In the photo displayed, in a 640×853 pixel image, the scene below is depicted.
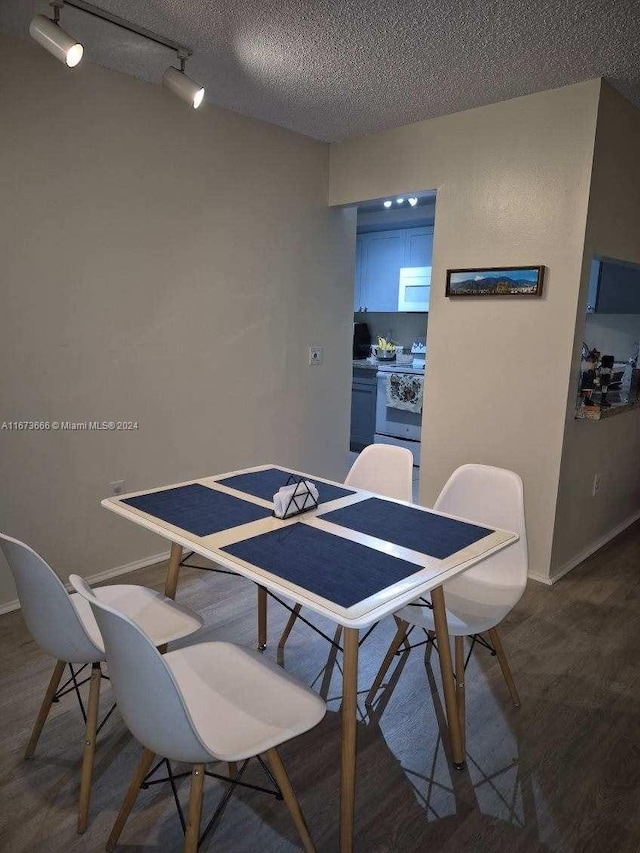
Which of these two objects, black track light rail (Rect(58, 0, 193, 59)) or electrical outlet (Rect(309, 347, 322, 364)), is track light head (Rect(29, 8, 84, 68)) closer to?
black track light rail (Rect(58, 0, 193, 59))

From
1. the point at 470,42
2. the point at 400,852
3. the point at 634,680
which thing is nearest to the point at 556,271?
the point at 470,42

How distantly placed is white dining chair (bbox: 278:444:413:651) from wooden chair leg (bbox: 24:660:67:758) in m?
0.95

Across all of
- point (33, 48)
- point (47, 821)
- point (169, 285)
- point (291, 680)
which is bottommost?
point (47, 821)

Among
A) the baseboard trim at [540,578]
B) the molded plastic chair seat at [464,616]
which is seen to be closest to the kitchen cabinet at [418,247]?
the baseboard trim at [540,578]

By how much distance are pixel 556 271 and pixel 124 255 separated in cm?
217

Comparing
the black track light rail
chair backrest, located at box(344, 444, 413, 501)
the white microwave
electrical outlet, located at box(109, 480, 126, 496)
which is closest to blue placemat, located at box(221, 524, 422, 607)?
chair backrest, located at box(344, 444, 413, 501)

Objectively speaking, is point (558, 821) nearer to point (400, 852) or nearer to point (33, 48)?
point (400, 852)

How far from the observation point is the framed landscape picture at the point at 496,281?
2.96m

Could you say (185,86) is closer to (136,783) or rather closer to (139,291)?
(139,291)

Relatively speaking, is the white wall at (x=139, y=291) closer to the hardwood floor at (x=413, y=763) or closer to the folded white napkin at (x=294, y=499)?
the hardwood floor at (x=413, y=763)

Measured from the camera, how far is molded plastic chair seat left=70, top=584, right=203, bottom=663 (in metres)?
1.70

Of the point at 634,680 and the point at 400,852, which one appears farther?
the point at 634,680

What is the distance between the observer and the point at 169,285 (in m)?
3.10

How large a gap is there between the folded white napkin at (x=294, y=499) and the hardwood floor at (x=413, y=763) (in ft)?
2.49
